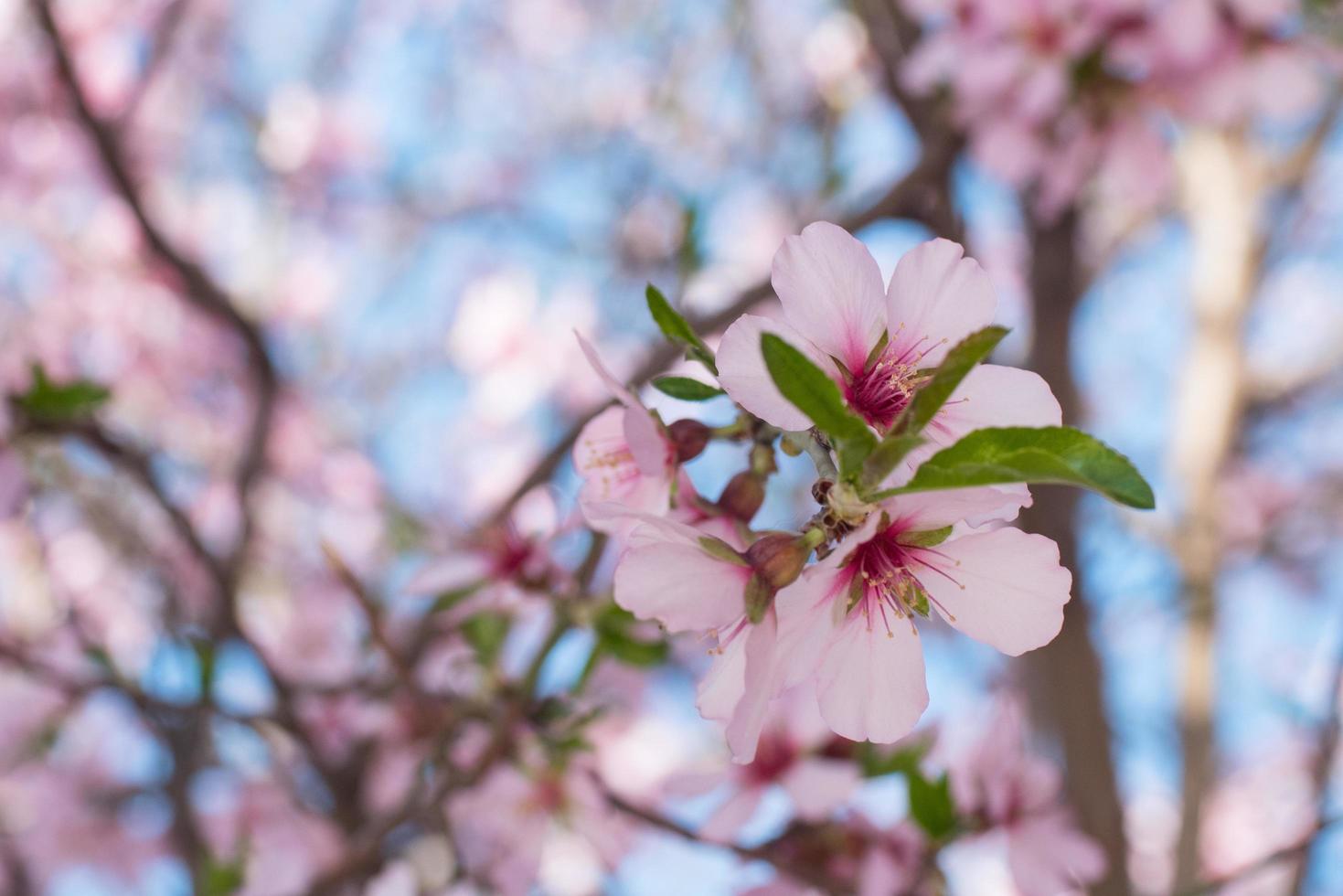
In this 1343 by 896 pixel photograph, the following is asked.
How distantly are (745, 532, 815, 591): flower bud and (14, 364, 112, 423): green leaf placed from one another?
86 cm

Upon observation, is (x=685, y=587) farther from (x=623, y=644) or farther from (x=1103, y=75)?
(x=1103, y=75)

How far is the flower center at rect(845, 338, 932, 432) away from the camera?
663mm

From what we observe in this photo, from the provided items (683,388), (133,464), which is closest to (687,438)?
(683,388)

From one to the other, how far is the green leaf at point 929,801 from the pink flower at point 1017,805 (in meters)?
0.11

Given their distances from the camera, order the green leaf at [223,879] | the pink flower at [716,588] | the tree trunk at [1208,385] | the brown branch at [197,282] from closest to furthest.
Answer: the pink flower at [716,588] < the green leaf at [223,879] < the brown branch at [197,282] < the tree trunk at [1208,385]

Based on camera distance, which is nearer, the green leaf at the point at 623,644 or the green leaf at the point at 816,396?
the green leaf at the point at 816,396

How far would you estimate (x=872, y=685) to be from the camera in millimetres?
626

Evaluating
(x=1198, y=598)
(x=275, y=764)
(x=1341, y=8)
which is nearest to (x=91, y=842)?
(x=275, y=764)

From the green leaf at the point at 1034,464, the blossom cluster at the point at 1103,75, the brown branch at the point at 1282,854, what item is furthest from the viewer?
the blossom cluster at the point at 1103,75

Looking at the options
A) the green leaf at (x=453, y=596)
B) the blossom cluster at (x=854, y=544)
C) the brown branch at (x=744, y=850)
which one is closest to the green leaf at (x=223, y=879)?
the green leaf at (x=453, y=596)

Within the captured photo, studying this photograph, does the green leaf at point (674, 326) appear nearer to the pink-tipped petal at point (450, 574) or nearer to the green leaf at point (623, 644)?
the green leaf at point (623, 644)

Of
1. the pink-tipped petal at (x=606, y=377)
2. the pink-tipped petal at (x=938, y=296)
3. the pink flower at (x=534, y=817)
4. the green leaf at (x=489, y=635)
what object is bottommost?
the pink flower at (x=534, y=817)

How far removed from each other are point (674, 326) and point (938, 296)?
0.16 metres

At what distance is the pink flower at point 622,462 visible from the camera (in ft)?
2.10
